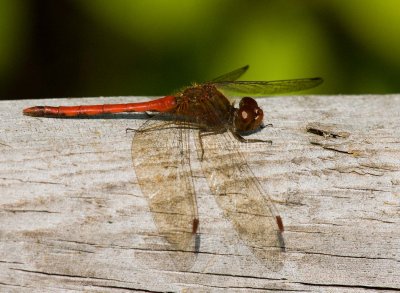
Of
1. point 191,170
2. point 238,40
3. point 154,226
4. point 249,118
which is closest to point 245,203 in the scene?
point 191,170

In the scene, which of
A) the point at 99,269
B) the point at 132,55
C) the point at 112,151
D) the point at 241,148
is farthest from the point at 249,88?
the point at 99,269

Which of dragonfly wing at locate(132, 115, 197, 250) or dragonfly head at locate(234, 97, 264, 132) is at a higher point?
dragonfly head at locate(234, 97, 264, 132)

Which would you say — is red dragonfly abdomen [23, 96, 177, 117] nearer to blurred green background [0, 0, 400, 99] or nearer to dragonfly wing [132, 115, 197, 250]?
dragonfly wing [132, 115, 197, 250]

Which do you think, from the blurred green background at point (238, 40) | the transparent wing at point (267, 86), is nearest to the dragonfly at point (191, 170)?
the transparent wing at point (267, 86)

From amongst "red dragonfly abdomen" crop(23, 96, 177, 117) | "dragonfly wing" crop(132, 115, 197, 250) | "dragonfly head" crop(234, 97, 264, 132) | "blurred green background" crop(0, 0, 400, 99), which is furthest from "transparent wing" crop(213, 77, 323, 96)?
"dragonfly wing" crop(132, 115, 197, 250)

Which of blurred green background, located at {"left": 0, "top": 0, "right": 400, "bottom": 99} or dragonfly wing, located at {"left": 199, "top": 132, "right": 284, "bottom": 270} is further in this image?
blurred green background, located at {"left": 0, "top": 0, "right": 400, "bottom": 99}

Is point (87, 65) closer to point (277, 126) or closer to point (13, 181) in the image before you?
point (277, 126)
